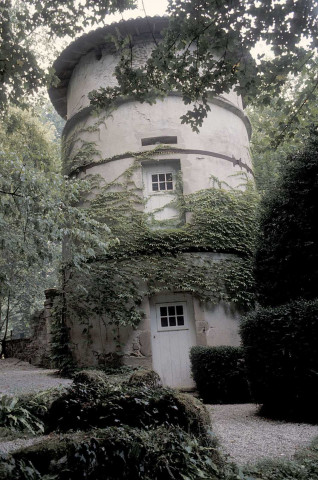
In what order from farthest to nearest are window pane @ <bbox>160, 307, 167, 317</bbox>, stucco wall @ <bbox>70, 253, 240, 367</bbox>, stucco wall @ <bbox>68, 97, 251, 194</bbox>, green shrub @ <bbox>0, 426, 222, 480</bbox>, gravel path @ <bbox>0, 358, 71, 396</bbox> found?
stucco wall @ <bbox>68, 97, 251, 194</bbox> < window pane @ <bbox>160, 307, 167, 317</bbox> < stucco wall @ <bbox>70, 253, 240, 367</bbox> < gravel path @ <bbox>0, 358, 71, 396</bbox> < green shrub @ <bbox>0, 426, 222, 480</bbox>

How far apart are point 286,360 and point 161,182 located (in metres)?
6.60

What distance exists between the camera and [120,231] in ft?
34.2

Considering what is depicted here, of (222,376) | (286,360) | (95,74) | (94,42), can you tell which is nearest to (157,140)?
(95,74)

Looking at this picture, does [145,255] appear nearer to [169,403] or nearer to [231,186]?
[231,186]

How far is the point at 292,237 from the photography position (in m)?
7.08

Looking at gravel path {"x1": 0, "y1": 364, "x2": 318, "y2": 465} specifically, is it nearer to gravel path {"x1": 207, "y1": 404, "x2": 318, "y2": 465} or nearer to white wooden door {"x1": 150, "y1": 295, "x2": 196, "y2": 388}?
gravel path {"x1": 207, "y1": 404, "x2": 318, "y2": 465}

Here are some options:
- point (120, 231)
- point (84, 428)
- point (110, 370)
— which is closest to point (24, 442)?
point (84, 428)

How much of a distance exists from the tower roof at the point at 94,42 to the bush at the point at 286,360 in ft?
27.3

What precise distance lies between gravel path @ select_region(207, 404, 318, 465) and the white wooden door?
3.20 meters

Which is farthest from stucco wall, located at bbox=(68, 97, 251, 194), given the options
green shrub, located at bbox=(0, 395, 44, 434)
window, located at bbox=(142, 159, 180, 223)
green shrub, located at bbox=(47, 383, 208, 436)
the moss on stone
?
green shrub, located at bbox=(47, 383, 208, 436)

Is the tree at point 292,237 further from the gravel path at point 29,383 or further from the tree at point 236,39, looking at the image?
the gravel path at point 29,383

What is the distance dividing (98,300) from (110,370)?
1730 mm

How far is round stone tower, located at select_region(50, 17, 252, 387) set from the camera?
9.82 m

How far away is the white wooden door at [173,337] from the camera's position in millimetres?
9664
